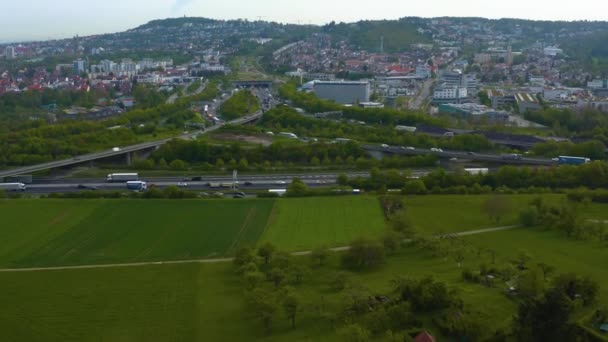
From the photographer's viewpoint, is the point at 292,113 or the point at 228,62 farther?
the point at 228,62

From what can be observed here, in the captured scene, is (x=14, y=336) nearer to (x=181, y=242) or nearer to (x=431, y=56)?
(x=181, y=242)

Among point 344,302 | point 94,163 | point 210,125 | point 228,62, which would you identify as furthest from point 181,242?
point 228,62

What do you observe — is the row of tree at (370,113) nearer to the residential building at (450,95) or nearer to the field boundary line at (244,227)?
the residential building at (450,95)

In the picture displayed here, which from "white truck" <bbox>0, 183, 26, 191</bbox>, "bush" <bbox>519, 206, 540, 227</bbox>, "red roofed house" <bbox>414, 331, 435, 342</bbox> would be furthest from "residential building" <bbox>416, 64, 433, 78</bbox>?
"red roofed house" <bbox>414, 331, 435, 342</bbox>

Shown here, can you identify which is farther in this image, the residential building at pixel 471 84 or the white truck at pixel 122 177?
the residential building at pixel 471 84

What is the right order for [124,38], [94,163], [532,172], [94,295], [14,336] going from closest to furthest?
[14,336] < [94,295] < [532,172] < [94,163] < [124,38]

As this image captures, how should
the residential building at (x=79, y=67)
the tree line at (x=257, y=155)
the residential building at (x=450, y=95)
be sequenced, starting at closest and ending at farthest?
the tree line at (x=257, y=155), the residential building at (x=450, y=95), the residential building at (x=79, y=67)

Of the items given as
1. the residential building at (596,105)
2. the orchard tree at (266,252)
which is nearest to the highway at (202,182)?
the orchard tree at (266,252)
